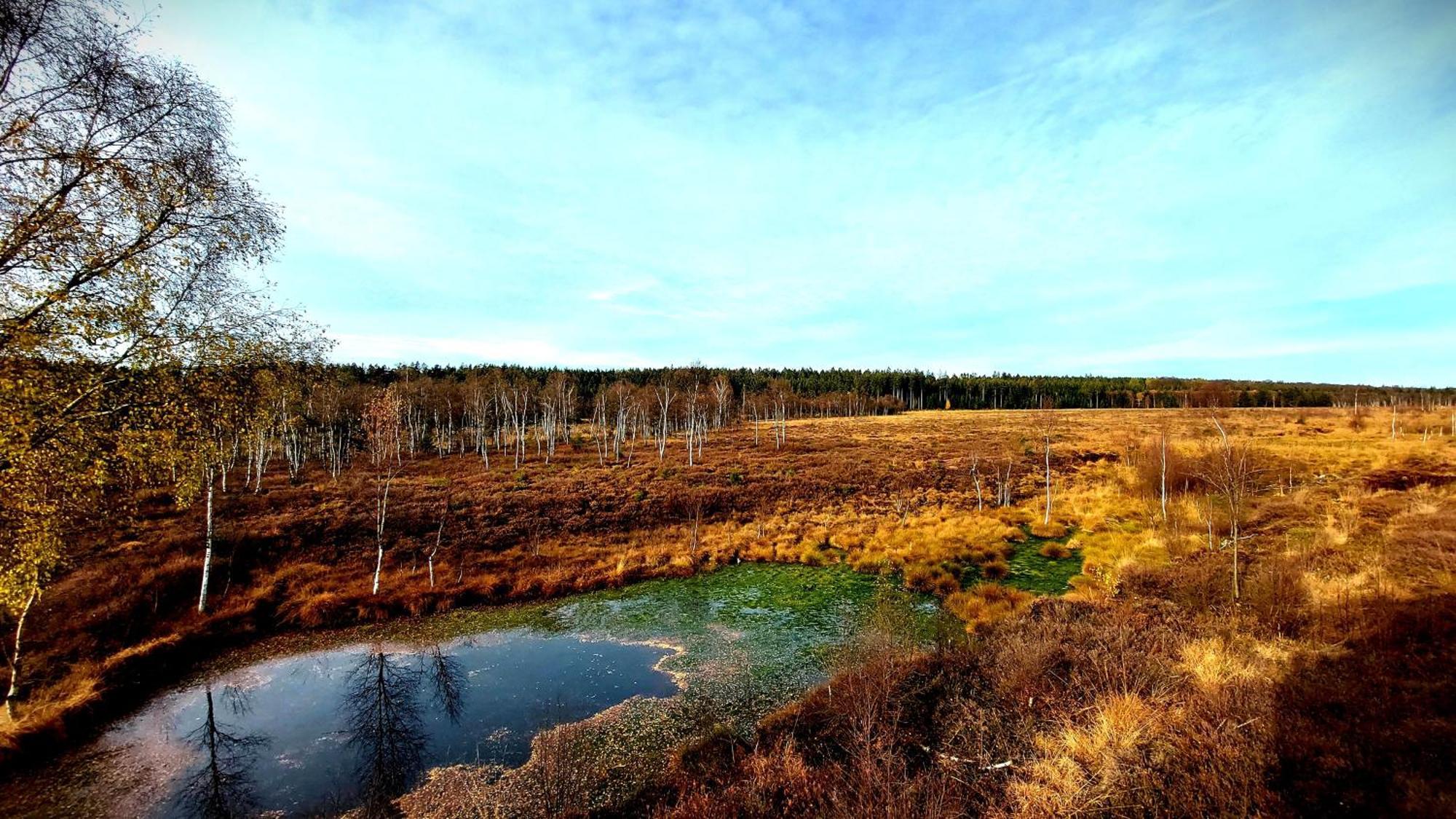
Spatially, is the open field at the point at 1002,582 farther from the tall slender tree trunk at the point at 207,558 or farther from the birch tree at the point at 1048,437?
the birch tree at the point at 1048,437

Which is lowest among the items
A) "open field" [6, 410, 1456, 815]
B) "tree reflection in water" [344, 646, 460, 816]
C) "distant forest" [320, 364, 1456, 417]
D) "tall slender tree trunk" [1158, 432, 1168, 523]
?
"tree reflection in water" [344, 646, 460, 816]

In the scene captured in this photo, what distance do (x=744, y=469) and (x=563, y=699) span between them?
3648 centimetres

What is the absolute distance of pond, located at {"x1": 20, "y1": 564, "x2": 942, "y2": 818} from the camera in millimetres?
11438

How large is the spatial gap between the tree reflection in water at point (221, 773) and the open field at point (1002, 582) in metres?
3.19

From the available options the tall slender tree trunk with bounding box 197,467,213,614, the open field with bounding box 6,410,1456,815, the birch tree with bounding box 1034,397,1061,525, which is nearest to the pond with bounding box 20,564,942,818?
the open field with bounding box 6,410,1456,815

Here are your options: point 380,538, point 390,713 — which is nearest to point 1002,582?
point 390,713

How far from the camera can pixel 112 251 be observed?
774 cm

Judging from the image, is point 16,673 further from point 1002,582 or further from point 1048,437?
point 1048,437

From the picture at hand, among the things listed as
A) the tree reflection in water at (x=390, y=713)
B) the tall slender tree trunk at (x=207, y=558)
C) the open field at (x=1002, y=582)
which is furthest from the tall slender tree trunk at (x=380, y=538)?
the tall slender tree trunk at (x=207, y=558)

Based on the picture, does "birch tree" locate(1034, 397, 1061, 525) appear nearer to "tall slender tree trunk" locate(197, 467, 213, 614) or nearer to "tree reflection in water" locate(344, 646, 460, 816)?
"tree reflection in water" locate(344, 646, 460, 816)

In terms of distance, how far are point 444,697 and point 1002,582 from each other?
2233 centimetres

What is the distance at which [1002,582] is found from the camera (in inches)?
914

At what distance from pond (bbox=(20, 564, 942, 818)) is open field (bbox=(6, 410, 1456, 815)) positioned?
1949mm

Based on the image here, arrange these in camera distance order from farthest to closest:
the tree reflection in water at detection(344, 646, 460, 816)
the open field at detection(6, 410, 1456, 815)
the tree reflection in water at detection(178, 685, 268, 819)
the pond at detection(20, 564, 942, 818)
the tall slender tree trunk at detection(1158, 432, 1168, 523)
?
1. the tall slender tree trunk at detection(1158, 432, 1168, 523)
2. the pond at detection(20, 564, 942, 818)
3. the tree reflection in water at detection(344, 646, 460, 816)
4. the tree reflection in water at detection(178, 685, 268, 819)
5. the open field at detection(6, 410, 1456, 815)
